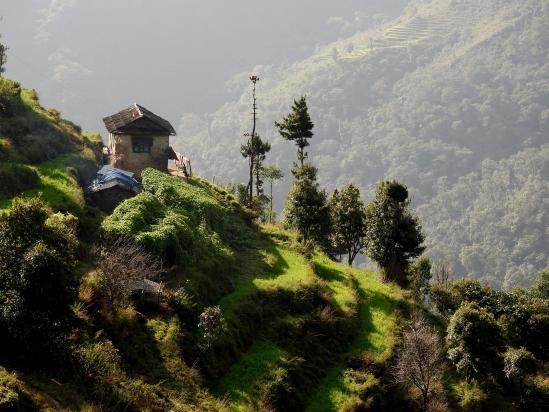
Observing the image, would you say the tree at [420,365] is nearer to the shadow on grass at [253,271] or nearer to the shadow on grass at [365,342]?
the shadow on grass at [365,342]

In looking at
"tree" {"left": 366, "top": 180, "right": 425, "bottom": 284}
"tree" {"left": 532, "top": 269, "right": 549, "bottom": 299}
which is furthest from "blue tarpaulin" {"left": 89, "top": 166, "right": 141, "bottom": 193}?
"tree" {"left": 532, "top": 269, "right": 549, "bottom": 299}

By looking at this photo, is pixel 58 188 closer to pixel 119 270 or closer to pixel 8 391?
pixel 119 270

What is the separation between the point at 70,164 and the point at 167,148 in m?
12.8

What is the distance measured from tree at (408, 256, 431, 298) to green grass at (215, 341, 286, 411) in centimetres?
2221

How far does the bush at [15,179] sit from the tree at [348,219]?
31.1m

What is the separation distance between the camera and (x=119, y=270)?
28578 millimetres

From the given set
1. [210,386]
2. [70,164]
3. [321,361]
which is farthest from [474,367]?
[70,164]

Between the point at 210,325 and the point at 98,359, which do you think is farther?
the point at 210,325

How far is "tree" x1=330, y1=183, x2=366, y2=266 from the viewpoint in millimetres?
59875

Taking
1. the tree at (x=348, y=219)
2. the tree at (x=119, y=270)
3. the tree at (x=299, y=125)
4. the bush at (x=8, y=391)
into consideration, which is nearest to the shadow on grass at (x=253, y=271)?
the tree at (x=119, y=270)

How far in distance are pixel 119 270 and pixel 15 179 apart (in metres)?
14.2

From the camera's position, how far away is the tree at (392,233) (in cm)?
5375

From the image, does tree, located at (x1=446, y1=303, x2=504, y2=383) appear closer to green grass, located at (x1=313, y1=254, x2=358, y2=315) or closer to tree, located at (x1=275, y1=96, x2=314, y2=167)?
green grass, located at (x1=313, y1=254, x2=358, y2=315)

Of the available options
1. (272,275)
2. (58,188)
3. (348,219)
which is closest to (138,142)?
(58,188)
